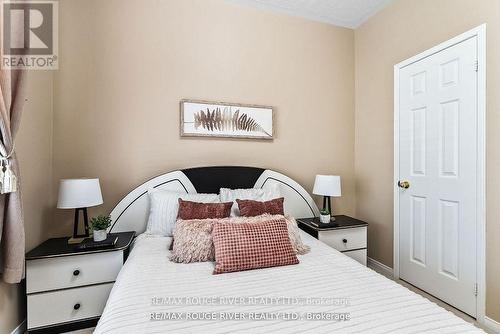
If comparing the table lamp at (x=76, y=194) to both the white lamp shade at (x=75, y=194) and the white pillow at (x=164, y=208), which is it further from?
the white pillow at (x=164, y=208)

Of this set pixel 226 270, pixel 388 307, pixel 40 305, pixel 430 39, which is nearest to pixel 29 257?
pixel 40 305

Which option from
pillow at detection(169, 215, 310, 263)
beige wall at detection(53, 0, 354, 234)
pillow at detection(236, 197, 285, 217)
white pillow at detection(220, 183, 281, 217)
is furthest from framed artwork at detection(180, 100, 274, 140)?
pillow at detection(169, 215, 310, 263)

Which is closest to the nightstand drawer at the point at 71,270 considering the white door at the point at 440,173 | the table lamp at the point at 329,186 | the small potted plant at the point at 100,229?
the small potted plant at the point at 100,229

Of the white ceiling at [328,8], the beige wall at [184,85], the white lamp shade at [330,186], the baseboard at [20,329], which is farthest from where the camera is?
the white ceiling at [328,8]

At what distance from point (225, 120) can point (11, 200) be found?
5.66 feet

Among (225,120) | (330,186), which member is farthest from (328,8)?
(330,186)

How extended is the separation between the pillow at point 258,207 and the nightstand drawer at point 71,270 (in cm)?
97

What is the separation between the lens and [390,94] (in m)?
2.65

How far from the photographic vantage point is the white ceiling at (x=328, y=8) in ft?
8.65

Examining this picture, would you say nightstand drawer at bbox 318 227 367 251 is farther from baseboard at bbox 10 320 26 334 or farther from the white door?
baseboard at bbox 10 320 26 334

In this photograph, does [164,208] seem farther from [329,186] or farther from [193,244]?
[329,186]

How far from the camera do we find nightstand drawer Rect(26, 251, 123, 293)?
5.55ft

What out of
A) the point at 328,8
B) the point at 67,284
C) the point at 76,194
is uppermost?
the point at 328,8

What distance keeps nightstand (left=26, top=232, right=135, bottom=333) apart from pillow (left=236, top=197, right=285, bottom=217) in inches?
36.6
